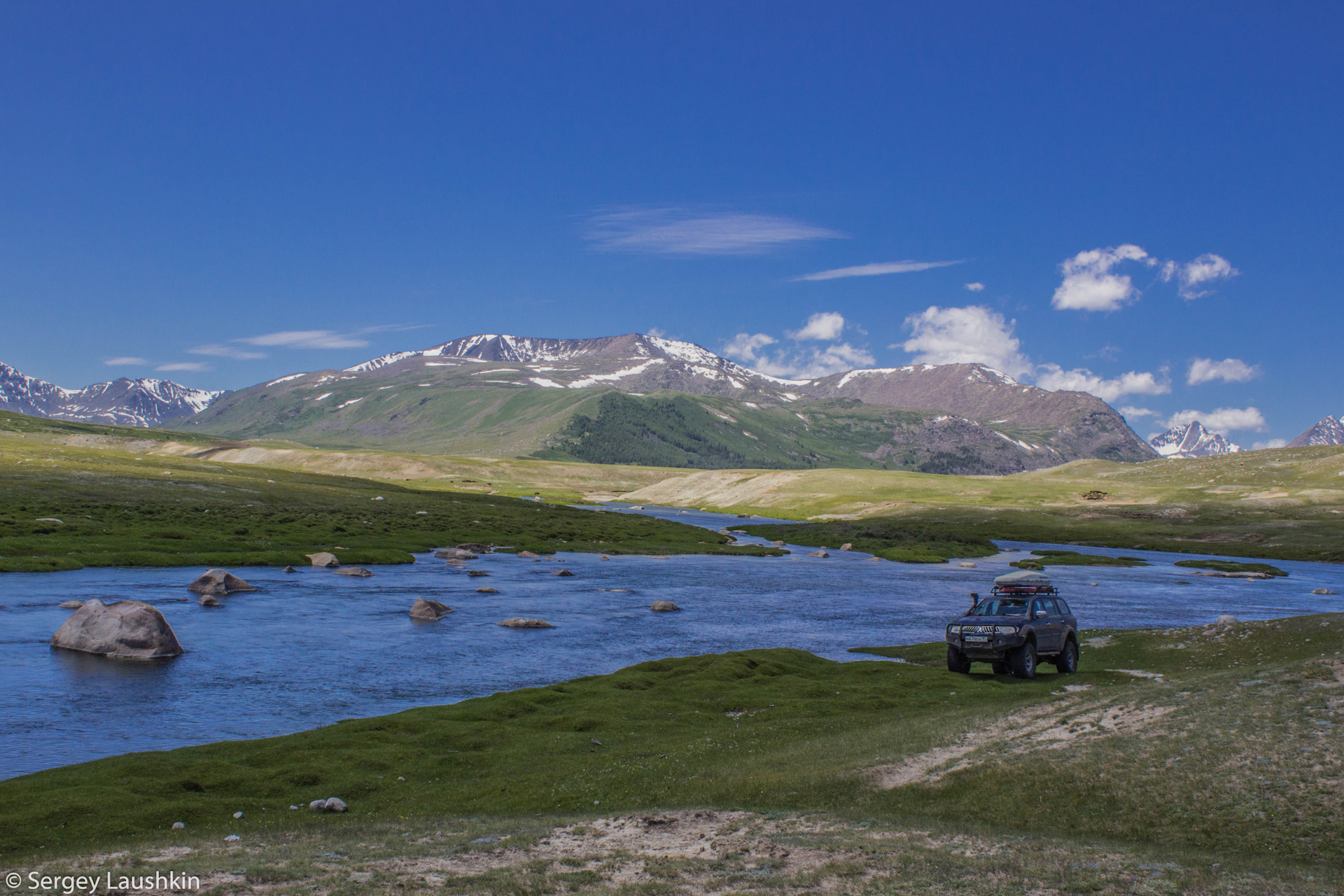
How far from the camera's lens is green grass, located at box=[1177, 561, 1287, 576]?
102812 mm

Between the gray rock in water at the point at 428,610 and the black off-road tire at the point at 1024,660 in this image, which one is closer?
the black off-road tire at the point at 1024,660

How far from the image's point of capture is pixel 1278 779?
56.7ft

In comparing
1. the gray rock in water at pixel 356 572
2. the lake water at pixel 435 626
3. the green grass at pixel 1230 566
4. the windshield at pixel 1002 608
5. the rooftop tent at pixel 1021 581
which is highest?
the rooftop tent at pixel 1021 581

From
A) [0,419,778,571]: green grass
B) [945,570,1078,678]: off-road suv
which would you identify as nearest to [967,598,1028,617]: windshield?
[945,570,1078,678]: off-road suv

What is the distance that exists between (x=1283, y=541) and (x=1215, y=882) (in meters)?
150

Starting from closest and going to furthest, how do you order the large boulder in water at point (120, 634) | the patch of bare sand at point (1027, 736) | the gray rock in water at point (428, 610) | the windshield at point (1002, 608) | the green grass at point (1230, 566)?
1. the patch of bare sand at point (1027, 736)
2. the windshield at point (1002, 608)
3. the large boulder in water at point (120, 634)
4. the gray rock in water at point (428, 610)
5. the green grass at point (1230, 566)

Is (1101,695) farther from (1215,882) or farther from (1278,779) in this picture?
(1215,882)

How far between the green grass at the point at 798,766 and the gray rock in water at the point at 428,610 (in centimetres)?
2491

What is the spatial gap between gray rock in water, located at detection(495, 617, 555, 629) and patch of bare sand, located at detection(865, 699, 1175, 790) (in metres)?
39.4

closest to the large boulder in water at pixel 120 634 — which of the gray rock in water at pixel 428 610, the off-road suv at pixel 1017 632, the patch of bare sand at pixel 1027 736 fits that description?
the gray rock in water at pixel 428 610

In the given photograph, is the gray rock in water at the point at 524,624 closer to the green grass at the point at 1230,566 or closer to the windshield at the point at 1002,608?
the windshield at the point at 1002,608

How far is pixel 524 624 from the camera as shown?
2345 inches

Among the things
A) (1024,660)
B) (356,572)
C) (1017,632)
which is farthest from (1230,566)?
(356,572)

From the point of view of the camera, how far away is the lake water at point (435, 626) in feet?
119
